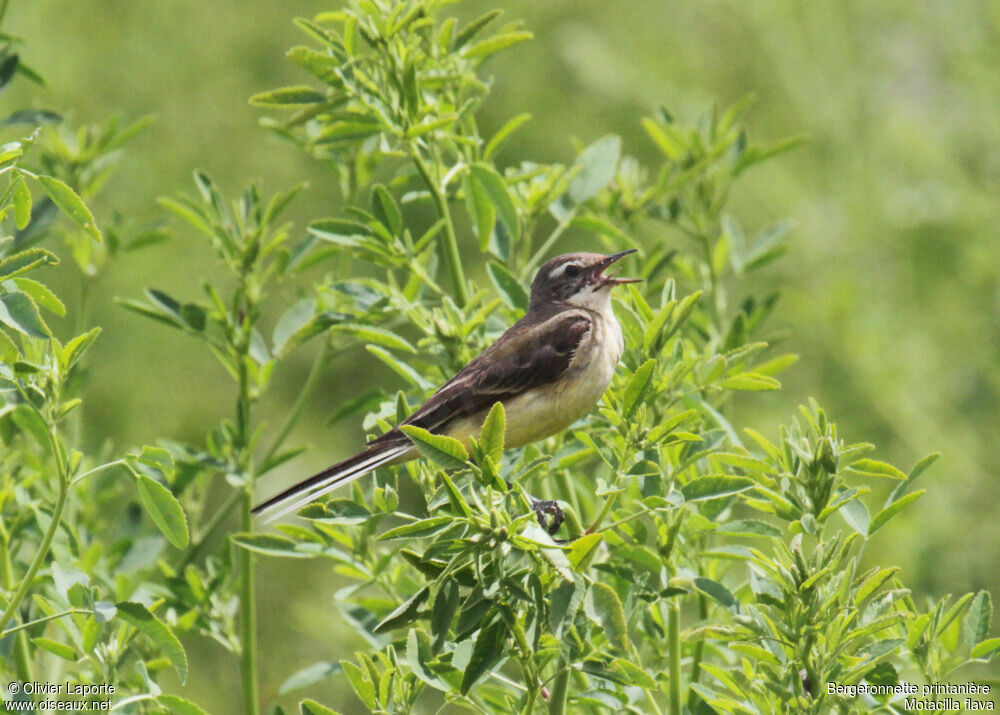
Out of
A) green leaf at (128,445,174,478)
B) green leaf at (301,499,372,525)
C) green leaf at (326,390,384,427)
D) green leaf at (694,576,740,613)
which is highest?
green leaf at (326,390,384,427)

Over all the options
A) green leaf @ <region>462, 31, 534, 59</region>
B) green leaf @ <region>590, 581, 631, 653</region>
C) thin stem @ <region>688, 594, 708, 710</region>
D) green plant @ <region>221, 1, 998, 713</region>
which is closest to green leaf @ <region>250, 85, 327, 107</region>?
green plant @ <region>221, 1, 998, 713</region>

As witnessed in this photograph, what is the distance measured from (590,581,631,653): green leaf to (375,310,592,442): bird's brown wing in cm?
78

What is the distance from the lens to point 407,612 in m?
2.18

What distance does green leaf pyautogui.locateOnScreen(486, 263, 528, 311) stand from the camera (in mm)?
2956

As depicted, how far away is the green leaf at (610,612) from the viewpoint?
223 centimetres

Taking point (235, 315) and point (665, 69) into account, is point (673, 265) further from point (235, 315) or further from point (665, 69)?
point (665, 69)

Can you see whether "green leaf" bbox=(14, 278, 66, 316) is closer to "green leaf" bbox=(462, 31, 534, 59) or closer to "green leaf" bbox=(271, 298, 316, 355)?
"green leaf" bbox=(271, 298, 316, 355)

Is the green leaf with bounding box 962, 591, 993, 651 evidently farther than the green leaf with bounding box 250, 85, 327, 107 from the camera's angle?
No

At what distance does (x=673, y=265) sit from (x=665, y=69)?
3.57 m

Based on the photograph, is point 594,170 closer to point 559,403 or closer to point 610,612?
point 559,403

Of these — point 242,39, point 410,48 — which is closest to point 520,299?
point 410,48

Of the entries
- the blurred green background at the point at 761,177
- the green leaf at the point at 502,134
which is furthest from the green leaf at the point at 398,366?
the blurred green background at the point at 761,177

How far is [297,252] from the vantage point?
3.54m

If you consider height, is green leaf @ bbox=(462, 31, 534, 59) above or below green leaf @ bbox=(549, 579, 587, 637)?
above
